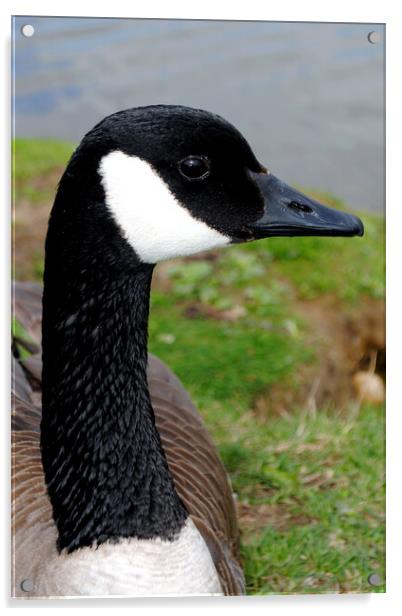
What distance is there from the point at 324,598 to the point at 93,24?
5.46 ft

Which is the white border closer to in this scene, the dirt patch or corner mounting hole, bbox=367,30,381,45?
corner mounting hole, bbox=367,30,381,45

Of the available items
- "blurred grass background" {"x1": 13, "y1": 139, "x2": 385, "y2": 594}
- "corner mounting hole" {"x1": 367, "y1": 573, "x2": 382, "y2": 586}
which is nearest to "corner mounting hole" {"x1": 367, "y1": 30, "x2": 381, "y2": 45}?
"blurred grass background" {"x1": 13, "y1": 139, "x2": 385, "y2": 594}

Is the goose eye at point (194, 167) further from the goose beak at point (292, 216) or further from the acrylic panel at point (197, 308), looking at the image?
the goose beak at point (292, 216)

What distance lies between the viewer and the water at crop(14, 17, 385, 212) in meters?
2.55

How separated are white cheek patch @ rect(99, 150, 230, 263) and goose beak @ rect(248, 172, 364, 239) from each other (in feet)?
0.49

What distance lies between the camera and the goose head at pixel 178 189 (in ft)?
6.12

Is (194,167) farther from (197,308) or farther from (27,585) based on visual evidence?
(197,308)

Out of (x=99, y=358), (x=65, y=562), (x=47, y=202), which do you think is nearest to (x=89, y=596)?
(x=65, y=562)

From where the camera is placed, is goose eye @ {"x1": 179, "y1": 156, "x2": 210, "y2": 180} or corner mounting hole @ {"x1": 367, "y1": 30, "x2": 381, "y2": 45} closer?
goose eye @ {"x1": 179, "y1": 156, "x2": 210, "y2": 180}

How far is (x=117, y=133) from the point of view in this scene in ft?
6.17

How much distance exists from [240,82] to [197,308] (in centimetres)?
91

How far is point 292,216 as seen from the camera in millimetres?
1959
